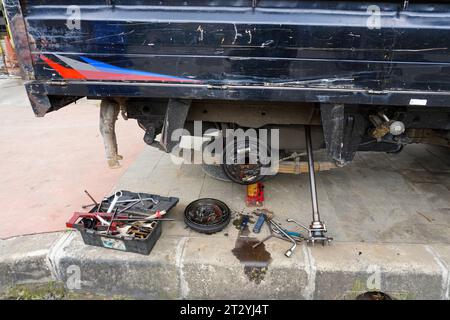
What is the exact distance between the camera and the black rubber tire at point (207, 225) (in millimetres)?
2684

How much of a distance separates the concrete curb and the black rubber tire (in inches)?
5.6

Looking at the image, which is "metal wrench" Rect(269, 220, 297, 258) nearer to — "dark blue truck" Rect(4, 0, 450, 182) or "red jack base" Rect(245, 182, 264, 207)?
"red jack base" Rect(245, 182, 264, 207)

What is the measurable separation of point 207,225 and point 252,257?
1.53 feet

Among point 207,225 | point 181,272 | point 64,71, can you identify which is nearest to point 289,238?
point 207,225

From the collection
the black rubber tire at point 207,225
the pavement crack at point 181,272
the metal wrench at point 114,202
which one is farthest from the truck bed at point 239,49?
the pavement crack at point 181,272

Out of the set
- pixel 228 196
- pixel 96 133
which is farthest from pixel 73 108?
pixel 228 196

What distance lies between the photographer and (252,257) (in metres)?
2.46

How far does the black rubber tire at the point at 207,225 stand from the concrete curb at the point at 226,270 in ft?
0.47

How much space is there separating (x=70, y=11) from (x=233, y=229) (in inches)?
79.3

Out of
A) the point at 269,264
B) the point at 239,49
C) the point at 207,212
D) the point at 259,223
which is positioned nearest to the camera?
the point at 239,49

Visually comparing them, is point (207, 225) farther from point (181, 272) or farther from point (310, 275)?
point (310, 275)

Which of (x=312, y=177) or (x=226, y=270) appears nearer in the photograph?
(x=226, y=270)

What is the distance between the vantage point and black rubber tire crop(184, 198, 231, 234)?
268 centimetres

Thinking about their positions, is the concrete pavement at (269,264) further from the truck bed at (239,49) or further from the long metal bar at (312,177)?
the truck bed at (239,49)
